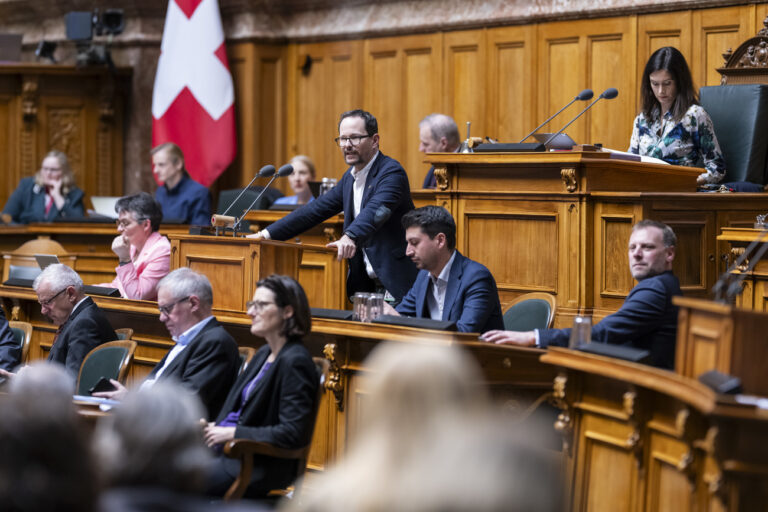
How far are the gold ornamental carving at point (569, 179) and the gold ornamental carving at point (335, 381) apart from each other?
160cm

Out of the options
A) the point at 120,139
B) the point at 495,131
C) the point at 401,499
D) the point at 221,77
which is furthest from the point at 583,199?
the point at 120,139

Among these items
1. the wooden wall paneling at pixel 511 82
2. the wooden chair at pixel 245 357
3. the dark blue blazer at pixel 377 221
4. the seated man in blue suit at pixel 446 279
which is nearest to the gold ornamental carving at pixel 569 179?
the dark blue blazer at pixel 377 221

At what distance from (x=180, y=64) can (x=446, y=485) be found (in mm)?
8339

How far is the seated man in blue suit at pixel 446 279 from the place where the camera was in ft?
15.0

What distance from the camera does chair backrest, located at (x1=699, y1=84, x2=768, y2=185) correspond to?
6.39 m

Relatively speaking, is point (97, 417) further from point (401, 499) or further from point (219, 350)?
point (401, 499)

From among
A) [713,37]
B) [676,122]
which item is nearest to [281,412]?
[676,122]

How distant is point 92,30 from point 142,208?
4.40m

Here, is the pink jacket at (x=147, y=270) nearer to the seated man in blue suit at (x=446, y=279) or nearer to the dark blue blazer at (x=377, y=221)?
the dark blue blazer at (x=377, y=221)

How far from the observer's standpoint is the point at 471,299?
4562mm

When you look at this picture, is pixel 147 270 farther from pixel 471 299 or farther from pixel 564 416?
pixel 564 416

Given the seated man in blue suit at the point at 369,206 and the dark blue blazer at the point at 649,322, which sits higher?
the seated man in blue suit at the point at 369,206

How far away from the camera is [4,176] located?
10.0 m

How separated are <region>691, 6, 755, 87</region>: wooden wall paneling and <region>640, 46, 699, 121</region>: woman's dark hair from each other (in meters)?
1.52
